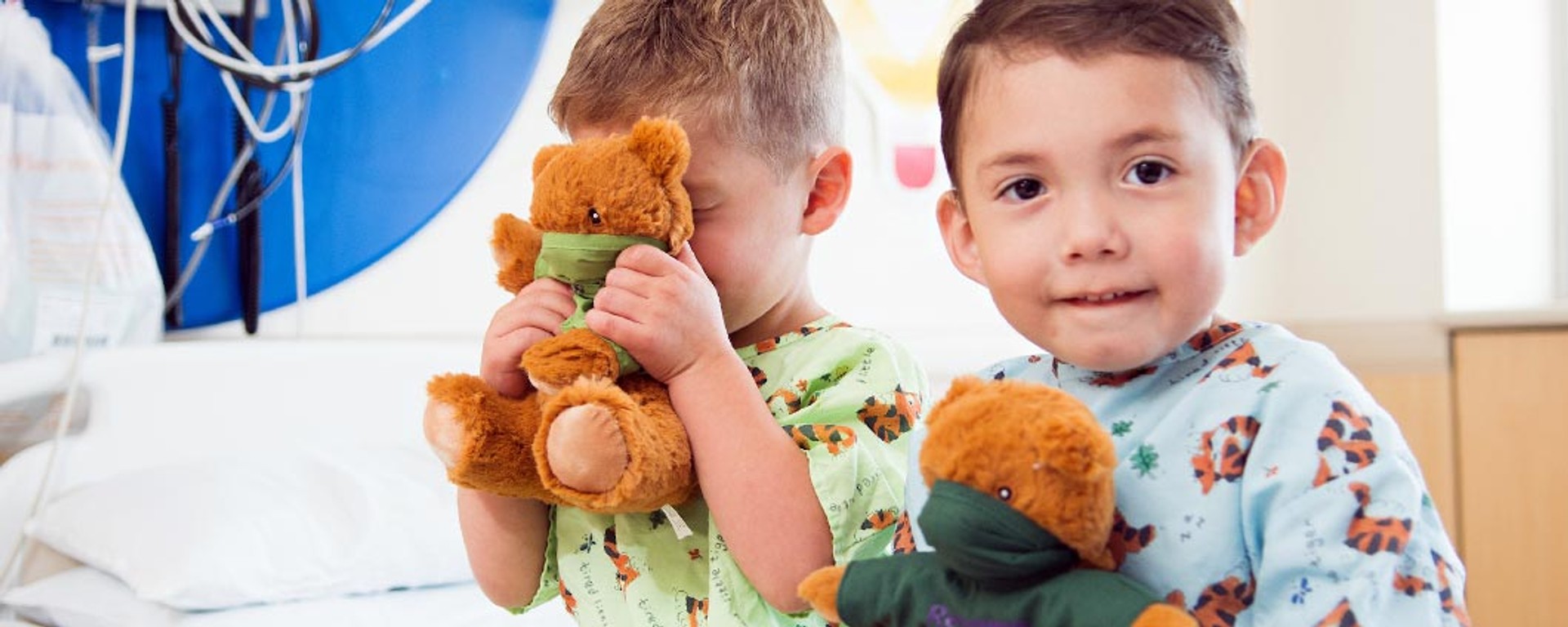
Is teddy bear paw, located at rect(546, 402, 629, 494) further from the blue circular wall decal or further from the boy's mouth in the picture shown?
the blue circular wall decal

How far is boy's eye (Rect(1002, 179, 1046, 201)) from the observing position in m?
0.77

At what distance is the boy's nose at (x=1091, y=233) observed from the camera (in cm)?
72

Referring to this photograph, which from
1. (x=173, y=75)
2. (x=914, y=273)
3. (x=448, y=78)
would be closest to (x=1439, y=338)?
(x=914, y=273)

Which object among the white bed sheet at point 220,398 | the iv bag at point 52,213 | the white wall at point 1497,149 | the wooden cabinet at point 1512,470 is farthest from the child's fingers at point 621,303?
the white wall at point 1497,149

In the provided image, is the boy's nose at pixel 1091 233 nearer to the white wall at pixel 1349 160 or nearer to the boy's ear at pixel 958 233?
the boy's ear at pixel 958 233

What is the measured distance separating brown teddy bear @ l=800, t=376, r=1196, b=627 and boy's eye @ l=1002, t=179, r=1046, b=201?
149 mm

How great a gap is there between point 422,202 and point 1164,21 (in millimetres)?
1794

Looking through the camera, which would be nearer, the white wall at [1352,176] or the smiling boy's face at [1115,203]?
the smiling boy's face at [1115,203]

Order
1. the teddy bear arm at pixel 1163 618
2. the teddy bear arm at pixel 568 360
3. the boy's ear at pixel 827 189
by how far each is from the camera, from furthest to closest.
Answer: the boy's ear at pixel 827 189, the teddy bear arm at pixel 568 360, the teddy bear arm at pixel 1163 618

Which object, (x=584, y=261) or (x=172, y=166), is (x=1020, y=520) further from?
(x=172, y=166)

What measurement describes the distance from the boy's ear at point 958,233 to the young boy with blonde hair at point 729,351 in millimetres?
151

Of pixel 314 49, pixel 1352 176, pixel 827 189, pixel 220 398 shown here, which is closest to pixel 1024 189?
pixel 827 189

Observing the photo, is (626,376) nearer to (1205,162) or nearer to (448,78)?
(1205,162)

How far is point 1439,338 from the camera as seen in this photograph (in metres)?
2.47
